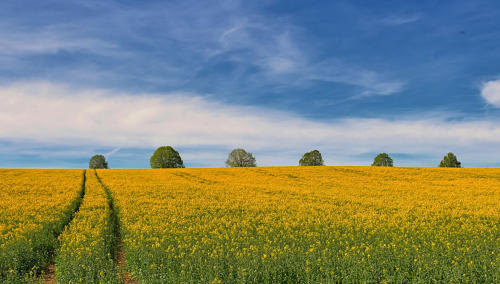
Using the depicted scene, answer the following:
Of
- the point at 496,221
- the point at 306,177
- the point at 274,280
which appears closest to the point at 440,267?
the point at 274,280

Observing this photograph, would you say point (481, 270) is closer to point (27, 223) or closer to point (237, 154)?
point (27, 223)

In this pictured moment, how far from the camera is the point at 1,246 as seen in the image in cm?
1288

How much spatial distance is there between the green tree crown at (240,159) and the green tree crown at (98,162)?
132 ft

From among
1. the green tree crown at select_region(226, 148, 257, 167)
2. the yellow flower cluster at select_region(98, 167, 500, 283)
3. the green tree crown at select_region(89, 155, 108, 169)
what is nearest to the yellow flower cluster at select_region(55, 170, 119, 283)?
the yellow flower cluster at select_region(98, 167, 500, 283)

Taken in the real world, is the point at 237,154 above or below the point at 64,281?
above

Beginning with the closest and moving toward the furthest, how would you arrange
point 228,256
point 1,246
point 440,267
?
1. point 440,267
2. point 228,256
3. point 1,246

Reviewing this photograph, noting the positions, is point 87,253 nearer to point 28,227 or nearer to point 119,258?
point 119,258

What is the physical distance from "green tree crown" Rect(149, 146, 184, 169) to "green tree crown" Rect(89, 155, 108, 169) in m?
19.3

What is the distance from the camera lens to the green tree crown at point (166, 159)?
3821 inches

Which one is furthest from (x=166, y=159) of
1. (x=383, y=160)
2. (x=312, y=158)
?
(x=383, y=160)

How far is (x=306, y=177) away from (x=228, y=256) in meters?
37.9

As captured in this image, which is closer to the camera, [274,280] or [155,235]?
[274,280]

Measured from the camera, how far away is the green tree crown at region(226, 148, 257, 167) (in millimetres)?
97175

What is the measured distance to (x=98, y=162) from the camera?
349 ft
